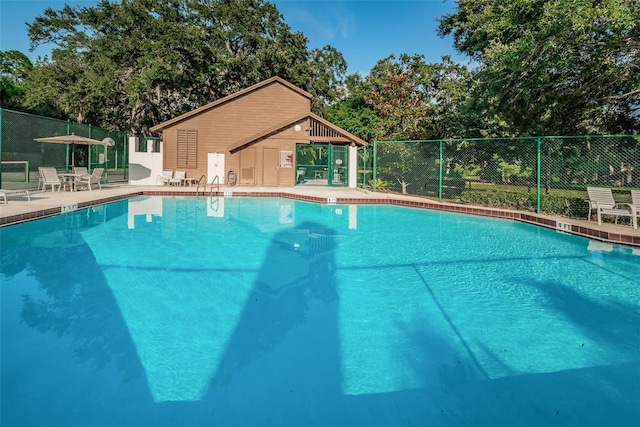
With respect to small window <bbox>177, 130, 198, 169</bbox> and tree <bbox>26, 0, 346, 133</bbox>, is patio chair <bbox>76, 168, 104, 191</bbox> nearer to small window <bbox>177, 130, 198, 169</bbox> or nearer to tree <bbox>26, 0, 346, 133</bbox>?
small window <bbox>177, 130, 198, 169</bbox>

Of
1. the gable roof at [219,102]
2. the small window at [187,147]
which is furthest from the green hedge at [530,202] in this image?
the small window at [187,147]

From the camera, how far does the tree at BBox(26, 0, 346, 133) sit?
21812 mm

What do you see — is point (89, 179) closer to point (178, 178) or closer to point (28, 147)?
point (28, 147)

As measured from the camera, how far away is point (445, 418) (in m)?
2.50

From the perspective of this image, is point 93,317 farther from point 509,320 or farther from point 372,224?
point 372,224

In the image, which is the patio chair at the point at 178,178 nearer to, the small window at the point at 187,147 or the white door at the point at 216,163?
the small window at the point at 187,147

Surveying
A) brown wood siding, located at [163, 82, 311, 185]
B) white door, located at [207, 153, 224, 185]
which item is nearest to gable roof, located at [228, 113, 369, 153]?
brown wood siding, located at [163, 82, 311, 185]

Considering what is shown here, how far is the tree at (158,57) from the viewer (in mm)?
21812

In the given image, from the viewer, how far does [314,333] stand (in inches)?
147

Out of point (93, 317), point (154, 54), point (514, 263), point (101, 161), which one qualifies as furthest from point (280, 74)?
point (93, 317)

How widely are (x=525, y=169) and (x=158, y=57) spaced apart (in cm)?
1903

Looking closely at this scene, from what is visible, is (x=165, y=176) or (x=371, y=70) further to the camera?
(x=371, y=70)

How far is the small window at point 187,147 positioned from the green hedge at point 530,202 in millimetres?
12805

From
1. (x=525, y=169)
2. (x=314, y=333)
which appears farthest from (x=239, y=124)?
(x=314, y=333)
